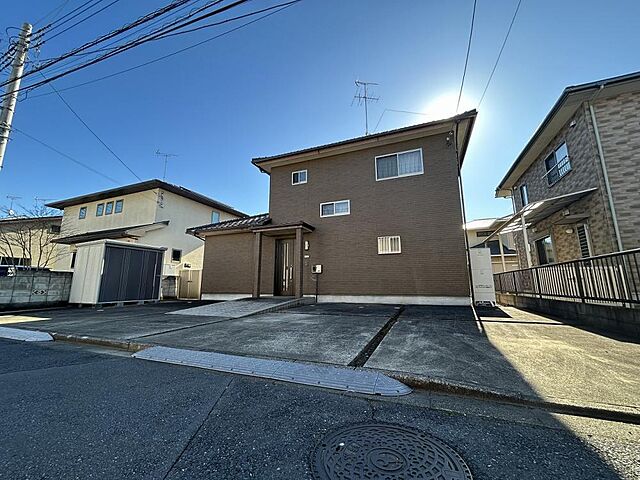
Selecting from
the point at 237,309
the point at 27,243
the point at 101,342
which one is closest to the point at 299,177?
the point at 237,309

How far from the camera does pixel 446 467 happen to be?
1393 mm

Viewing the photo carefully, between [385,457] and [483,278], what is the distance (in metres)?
8.38

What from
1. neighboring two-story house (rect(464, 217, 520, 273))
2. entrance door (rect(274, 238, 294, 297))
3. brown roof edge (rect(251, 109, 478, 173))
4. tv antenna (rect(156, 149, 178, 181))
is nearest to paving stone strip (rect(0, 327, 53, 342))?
entrance door (rect(274, 238, 294, 297))

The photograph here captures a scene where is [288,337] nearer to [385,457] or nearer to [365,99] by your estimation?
[385,457]

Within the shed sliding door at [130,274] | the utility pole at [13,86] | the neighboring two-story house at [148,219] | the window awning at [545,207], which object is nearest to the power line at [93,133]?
the utility pole at [13,86]

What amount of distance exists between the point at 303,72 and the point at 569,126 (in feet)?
28.5

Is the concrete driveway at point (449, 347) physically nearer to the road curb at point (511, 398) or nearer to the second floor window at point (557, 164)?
the road curb at point (511, 398)

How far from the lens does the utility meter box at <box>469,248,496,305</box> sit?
8.30 metres

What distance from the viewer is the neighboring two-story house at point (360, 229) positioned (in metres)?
8.72

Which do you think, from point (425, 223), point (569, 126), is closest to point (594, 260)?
point (425, 223)

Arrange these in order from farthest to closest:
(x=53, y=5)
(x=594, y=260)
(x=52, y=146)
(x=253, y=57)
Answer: (x=52, y=146), (x=253, y=57), (x=53, y=5), (x=594, y=260)

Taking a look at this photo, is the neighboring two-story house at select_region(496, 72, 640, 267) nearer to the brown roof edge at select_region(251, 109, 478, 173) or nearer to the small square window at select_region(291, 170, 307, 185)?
the brown roof edge at select_region(251, 109, 478, 173)

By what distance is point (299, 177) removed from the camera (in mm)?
11312

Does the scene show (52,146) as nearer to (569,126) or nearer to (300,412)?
(300,412)
